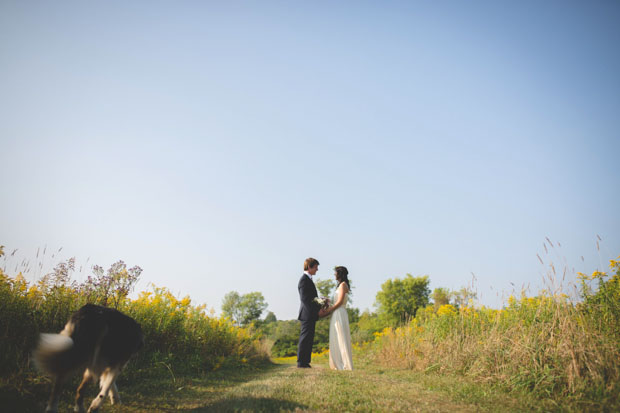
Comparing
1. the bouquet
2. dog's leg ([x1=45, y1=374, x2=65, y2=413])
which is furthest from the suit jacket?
dog's leg ([x1=45, y1=374, x2=65, y2=413])

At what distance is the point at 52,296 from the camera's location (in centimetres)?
518

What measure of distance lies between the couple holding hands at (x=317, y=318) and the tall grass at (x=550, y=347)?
9.07 ft

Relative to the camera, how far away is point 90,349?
2.85 metres

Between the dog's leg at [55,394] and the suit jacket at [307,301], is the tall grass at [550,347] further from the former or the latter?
the dog's leg at [55,394]

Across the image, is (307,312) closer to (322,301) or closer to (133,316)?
(322,301)

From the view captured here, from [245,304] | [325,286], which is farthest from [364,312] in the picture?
[245,304]

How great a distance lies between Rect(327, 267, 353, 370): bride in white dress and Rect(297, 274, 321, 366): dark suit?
0.67 metres

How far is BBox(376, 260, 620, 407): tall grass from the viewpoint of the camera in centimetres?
406

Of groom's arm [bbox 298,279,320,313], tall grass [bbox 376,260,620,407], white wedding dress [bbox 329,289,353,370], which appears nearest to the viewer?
tall grass [bbox 376,260,620,407]

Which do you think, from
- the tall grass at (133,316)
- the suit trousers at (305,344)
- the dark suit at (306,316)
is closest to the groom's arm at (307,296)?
the dark suit at (306,316)

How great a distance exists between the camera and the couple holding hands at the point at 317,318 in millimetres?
9141

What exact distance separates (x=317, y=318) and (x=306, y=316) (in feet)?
1.23

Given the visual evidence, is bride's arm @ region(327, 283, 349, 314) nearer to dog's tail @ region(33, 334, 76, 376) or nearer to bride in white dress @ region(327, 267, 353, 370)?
bride in white dress @ region(327, 267, 353, 370)

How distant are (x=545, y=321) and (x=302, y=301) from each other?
20.4 feet
